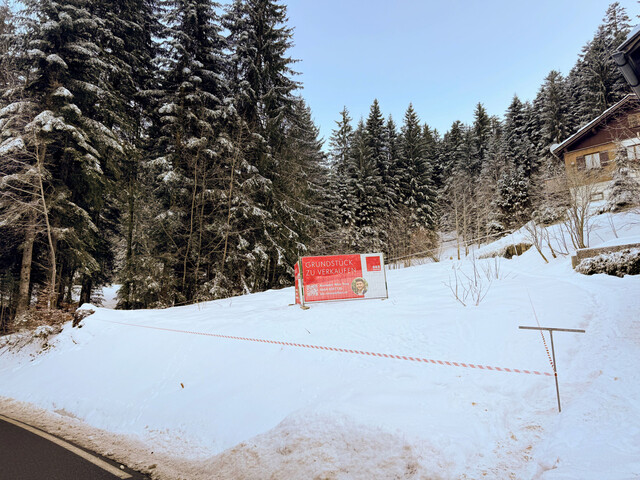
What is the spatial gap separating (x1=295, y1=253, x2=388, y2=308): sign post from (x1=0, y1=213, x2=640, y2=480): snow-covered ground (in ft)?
2.17

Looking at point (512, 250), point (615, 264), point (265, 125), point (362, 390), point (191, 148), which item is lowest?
point (362, 390)

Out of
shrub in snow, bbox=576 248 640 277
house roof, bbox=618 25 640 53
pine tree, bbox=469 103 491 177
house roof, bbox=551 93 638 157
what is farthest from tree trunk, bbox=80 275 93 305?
pine tree, bbox=469 103 491 177

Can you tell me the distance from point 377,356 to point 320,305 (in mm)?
4677

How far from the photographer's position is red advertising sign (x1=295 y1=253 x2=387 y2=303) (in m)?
10.2

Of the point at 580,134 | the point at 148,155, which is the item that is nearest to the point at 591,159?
the point at 580,134

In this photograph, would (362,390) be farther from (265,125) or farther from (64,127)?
(265,125)

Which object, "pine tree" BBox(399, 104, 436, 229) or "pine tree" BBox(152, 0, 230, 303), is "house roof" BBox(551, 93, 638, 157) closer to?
"pine tree" BBox(399, 104, 436, 229)

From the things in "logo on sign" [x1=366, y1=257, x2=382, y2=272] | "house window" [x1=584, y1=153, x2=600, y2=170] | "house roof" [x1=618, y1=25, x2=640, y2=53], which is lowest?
"logo on sign" [x1=366, y1=257, x2=382, y2=272]

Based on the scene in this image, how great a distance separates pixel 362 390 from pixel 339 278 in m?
5.76

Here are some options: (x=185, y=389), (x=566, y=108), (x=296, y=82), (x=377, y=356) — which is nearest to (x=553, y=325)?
(x=377, y=356)

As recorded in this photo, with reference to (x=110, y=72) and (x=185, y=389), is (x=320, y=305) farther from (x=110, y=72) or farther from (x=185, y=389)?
(x=110, y=72)

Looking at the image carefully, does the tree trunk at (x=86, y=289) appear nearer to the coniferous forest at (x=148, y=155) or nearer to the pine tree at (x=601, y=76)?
the coniferous forest at (x=148, y=155)

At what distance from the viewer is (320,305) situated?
10398 mm

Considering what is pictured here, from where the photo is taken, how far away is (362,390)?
4.58 m
